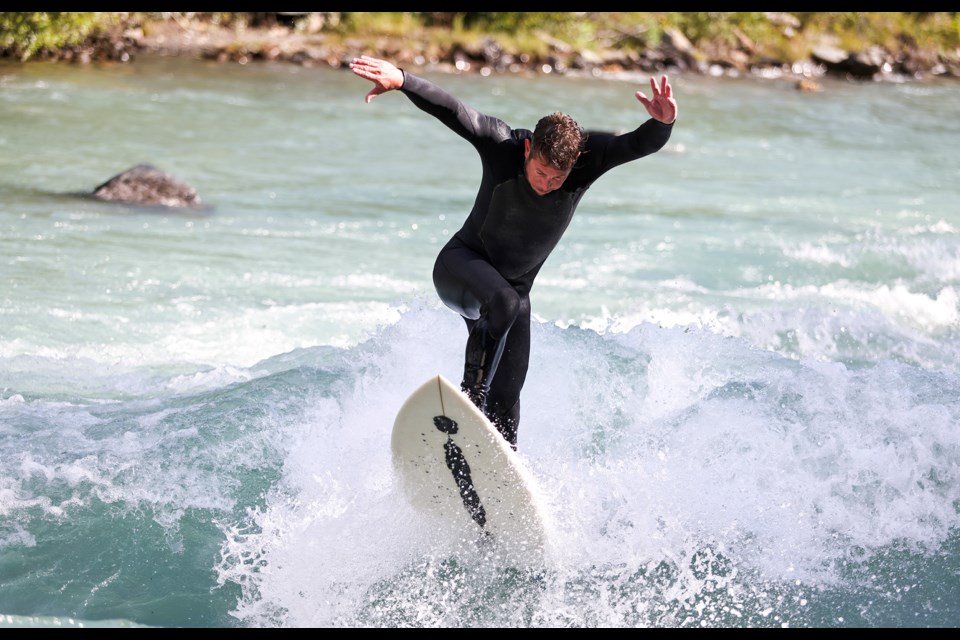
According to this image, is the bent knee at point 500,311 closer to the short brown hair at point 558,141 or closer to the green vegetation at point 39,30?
the short brown hair at point 558,141

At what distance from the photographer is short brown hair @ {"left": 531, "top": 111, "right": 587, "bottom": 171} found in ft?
15.1

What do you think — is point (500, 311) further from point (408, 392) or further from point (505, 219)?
point (408, 392)

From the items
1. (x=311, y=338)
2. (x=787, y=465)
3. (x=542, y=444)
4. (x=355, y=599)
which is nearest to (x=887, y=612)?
(x=787, y=465)

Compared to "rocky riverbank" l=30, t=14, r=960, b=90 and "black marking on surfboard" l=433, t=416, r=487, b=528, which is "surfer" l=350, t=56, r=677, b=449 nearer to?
"black marking on surfboard" l=433, t=416, r=487, b=528

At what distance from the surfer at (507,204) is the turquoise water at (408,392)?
733 mm

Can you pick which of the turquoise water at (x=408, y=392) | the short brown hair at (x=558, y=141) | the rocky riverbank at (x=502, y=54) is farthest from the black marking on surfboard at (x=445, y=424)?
the rocky riverbank at (x=502, y=54)

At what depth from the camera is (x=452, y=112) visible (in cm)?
477

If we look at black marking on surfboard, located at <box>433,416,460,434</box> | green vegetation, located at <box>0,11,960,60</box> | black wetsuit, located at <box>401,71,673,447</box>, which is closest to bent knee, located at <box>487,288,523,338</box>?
black wetsuit, located at <box>401,71,673,447</box>

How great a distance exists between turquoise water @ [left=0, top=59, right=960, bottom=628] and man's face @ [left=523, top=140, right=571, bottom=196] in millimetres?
1339

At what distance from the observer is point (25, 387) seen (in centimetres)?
685

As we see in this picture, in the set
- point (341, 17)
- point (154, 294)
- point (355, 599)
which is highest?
point (355, 599)

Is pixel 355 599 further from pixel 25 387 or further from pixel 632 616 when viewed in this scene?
pixel 25 387

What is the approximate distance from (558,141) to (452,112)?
1.63 ft

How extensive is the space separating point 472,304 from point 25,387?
342cm
